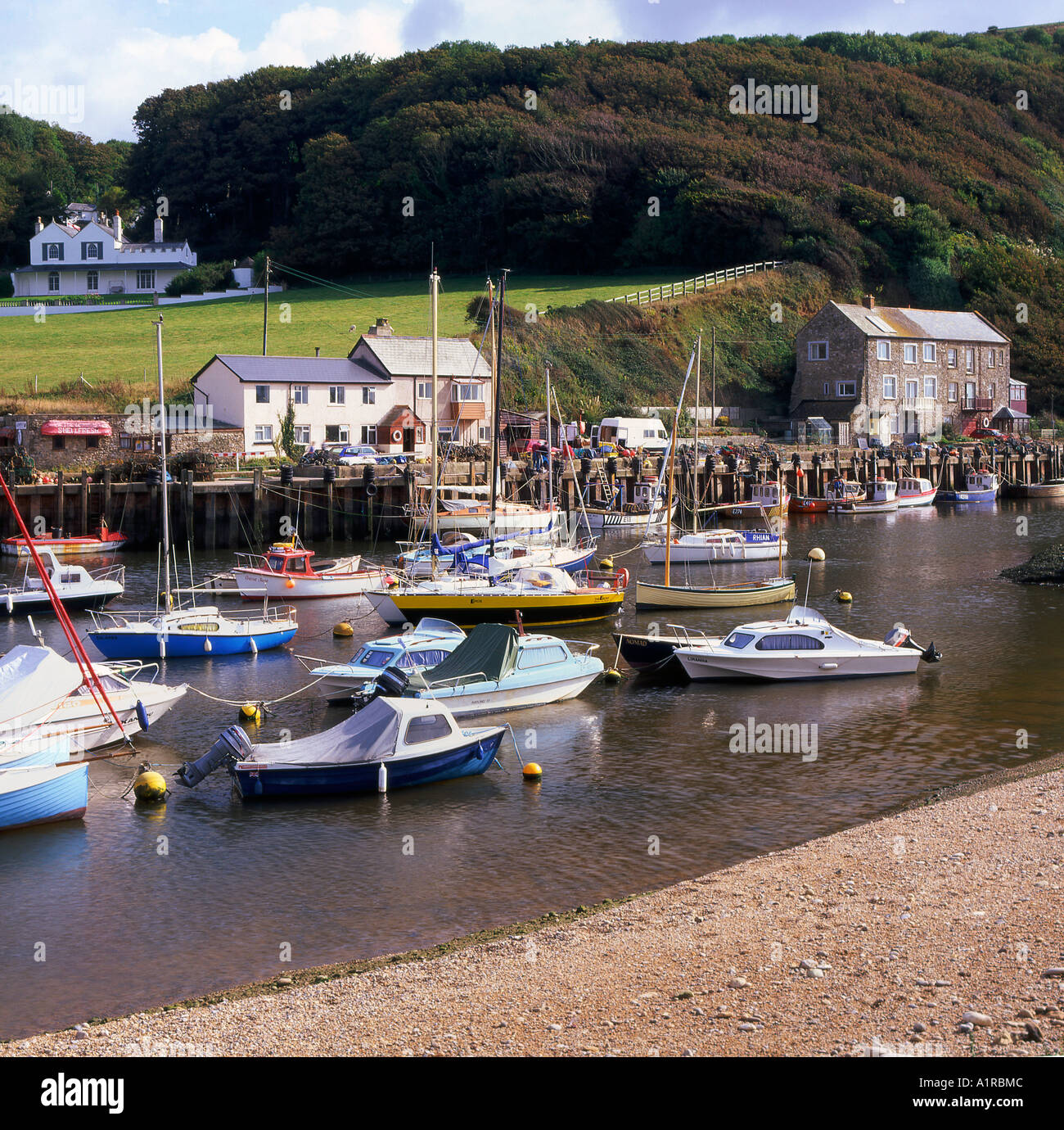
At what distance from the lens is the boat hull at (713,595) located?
3950 cm

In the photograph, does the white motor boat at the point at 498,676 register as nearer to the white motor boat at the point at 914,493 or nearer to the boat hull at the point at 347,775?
the boat hull at the point at 347,775

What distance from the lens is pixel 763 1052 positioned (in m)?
10.4

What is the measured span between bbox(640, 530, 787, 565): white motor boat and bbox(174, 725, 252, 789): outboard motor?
31045 millimetres

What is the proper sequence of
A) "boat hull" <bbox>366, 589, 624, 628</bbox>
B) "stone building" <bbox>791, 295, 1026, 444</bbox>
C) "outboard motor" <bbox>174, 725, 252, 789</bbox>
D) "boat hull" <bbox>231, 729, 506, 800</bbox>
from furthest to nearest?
"stone building" <bbox>791, 295, 1026, 444</bbox>
"boat hull" <bbox>366, 589, 624, 628</bbox>
"outboard motor" <bbox>174, 725, 252, 789</bbox>
"boat hull" <bbox>231, 729, 506, 800</bbox>

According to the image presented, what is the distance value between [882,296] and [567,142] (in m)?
34.1

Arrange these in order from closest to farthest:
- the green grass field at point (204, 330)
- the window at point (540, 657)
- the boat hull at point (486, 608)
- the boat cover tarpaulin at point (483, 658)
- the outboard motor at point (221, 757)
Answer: the outboard motor at point (221, 757), the boat cover tarpaulin at point (483, 658), the window at point (540, 657), the boat hull at point (486, 608), the green grass field at point (204, 330)

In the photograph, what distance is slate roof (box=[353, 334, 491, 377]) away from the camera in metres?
75.6

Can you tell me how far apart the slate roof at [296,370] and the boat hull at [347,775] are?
166ft

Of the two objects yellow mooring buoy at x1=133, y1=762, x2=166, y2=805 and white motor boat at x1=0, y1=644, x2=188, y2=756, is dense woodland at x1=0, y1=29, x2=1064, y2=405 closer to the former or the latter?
white motor boat at x1=0, y1=644, x2=188, y2=756

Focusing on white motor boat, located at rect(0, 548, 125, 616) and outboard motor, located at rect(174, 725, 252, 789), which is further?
white motor boat, located at rect(0, 548, 125, 616)

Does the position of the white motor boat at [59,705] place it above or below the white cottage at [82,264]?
below

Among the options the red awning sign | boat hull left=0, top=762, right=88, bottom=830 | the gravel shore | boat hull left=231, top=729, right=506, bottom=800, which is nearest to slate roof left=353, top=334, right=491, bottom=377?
the red awning sign

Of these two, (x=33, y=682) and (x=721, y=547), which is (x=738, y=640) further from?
(x=721, y=547)

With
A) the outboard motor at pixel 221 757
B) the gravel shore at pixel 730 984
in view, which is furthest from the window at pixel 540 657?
the gravel shore at pixel 730 984
